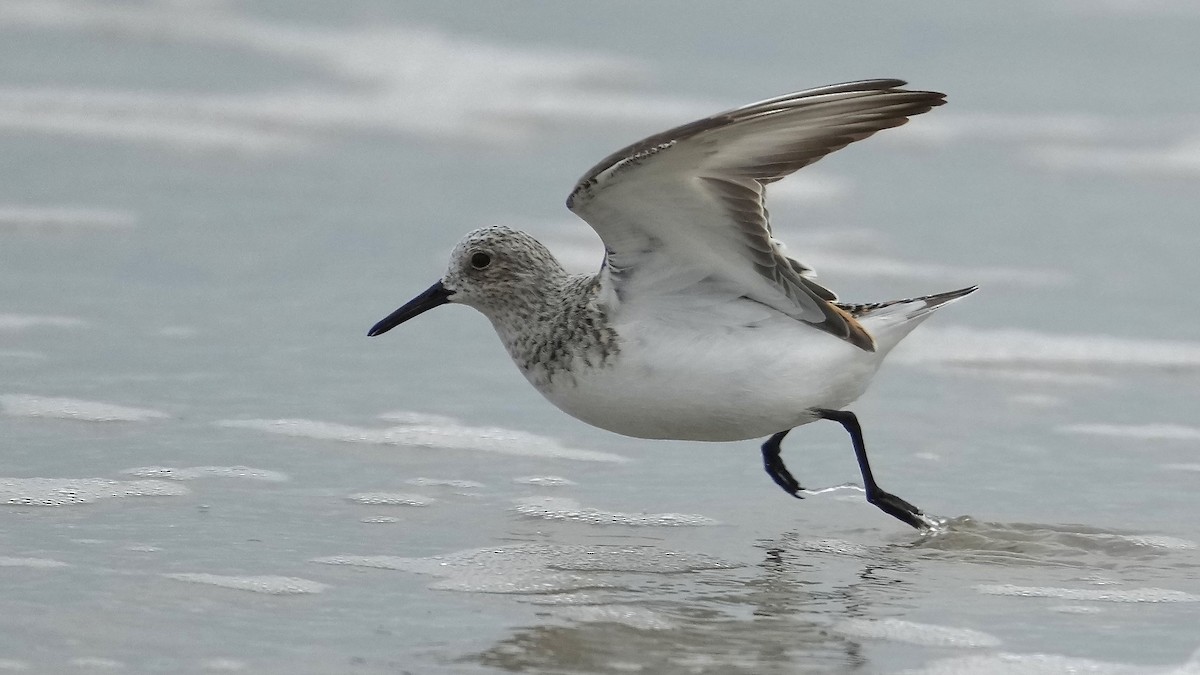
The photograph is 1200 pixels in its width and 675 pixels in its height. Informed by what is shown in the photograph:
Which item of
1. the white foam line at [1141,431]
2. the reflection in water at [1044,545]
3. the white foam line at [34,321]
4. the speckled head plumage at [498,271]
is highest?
the speckled head plumage at [498,271]

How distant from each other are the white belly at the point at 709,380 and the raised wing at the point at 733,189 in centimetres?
8

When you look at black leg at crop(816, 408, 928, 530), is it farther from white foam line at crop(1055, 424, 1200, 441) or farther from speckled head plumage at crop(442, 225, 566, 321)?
white foam line at crop(1055, 424, 1200, 441)

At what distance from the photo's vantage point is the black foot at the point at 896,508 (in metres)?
4.48

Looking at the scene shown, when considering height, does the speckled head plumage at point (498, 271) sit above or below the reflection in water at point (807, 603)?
above

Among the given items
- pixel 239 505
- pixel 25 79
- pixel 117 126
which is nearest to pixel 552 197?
pixel 117 126

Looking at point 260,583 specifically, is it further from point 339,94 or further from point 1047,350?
point 339,94

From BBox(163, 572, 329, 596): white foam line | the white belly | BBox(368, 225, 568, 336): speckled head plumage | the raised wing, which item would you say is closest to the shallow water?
BBox(163, 572, 329, 596): white foam line

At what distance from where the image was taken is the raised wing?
393cm

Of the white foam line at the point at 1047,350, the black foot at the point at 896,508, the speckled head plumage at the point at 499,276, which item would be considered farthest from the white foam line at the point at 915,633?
the white foam line at the point at 1047,350

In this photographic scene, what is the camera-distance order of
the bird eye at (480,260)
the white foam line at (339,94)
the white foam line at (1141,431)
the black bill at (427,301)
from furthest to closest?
the white foam line at (339,94), the white foam line at (1141,431), the black bill at (427,301), the bird eye at (480,260)

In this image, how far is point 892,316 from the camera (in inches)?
183

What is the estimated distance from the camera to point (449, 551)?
414 cm

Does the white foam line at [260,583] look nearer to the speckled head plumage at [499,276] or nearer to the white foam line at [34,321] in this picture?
the speckled head plumage at [499,276]

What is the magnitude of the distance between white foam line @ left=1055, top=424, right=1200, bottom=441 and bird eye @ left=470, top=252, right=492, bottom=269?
1.86m
